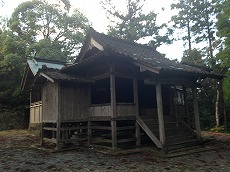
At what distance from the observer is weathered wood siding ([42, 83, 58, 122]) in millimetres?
12281

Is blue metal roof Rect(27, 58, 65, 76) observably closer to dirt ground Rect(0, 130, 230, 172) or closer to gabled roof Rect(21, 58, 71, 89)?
gabled roof Rect(21, 58, 71, 89)

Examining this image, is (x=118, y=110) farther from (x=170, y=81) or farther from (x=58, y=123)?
(x=58, y=123)

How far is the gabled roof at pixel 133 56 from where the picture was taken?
32.4 feet

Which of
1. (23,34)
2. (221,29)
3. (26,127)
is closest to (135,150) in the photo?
(221,29)

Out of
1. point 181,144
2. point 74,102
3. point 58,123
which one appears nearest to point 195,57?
point 181,144

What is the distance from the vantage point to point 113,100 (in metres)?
11.2

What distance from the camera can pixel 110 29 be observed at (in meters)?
29.4

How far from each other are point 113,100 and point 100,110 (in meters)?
1.35

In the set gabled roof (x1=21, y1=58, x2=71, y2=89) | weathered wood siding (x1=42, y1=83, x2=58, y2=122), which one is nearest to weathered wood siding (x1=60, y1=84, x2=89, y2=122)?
weathered wood siding (x1=42, y1=83, x2=58, y2=122)

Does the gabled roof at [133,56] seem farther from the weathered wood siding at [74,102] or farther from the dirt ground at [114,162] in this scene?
the dirt ground at [114,162]

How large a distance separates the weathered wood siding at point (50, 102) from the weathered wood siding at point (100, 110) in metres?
2.01

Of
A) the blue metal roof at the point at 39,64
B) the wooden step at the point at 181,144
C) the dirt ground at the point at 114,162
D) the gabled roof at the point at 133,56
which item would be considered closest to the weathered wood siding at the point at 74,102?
the gabled roof at the point at 133,56

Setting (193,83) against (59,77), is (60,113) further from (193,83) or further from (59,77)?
(193,83)

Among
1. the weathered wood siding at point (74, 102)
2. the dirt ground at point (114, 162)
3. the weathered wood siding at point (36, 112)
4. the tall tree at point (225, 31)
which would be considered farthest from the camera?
the weathered wood siding at point (36, 112)
